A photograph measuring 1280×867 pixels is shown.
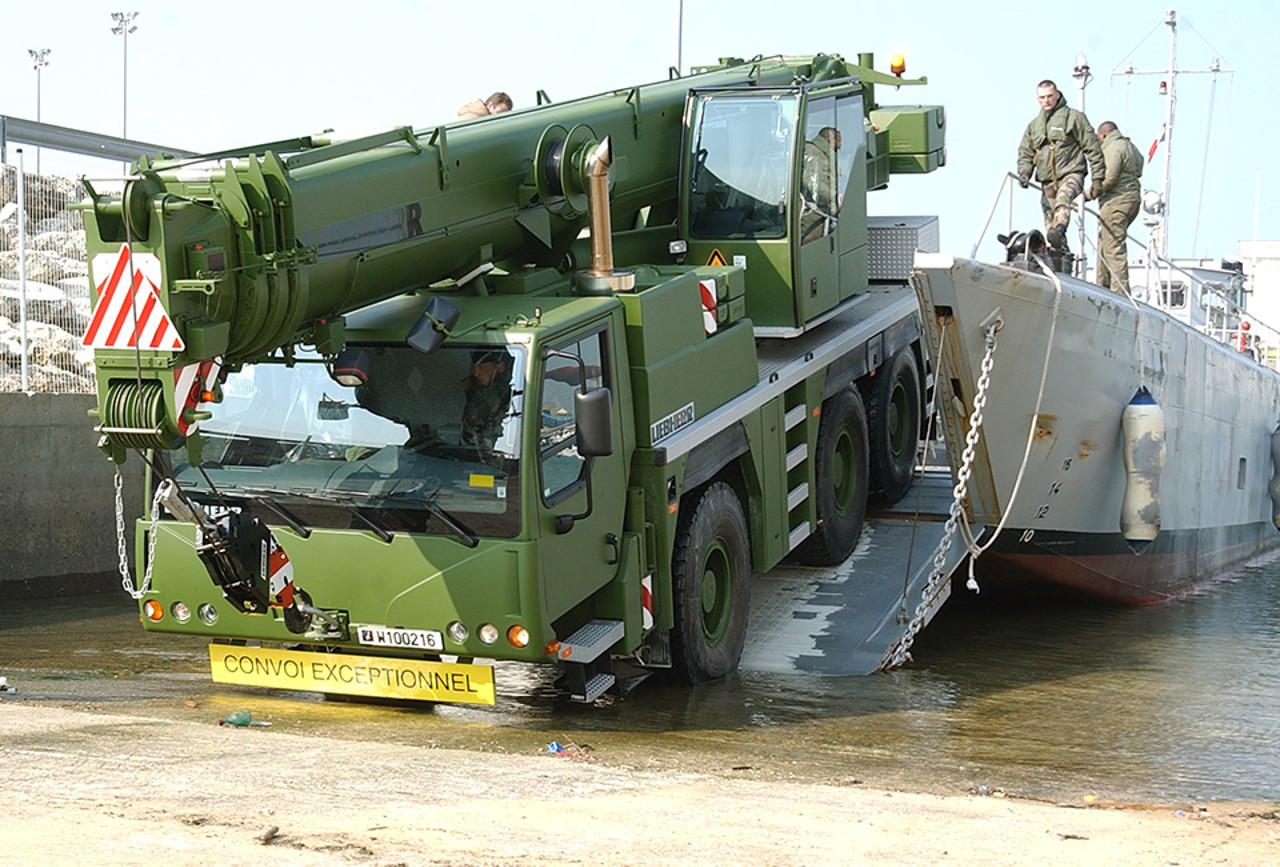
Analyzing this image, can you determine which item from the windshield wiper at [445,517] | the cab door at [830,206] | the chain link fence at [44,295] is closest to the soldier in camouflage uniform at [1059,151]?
the cab door at [830,206]

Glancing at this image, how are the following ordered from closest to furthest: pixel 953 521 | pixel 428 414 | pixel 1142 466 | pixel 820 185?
pixel 428 414, pixel 953 521, pixel 820 185, pixel 1142 466

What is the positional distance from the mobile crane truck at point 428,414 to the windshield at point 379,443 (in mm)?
13

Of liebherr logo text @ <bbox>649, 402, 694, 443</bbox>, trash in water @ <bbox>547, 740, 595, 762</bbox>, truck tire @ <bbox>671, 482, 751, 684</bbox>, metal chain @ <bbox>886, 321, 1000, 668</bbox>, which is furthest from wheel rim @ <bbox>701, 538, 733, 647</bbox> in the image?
trash in water @ <bbox>547, 740, 595, 762</bbox>

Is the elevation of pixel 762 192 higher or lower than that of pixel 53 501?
higher

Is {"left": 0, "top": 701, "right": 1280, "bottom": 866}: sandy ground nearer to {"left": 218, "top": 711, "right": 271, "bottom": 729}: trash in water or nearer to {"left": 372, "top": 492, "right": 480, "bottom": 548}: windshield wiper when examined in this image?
{"left": 218, "top": 711, "right": 271, "bottom": 729}: trash in water

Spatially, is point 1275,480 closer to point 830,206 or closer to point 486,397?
point 830,206

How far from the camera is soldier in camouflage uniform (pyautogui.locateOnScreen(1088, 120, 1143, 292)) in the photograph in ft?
45.8

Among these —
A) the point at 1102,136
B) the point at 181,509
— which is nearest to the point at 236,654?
the point at 181,509

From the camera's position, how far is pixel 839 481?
12.1 metres

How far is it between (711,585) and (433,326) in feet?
8.81

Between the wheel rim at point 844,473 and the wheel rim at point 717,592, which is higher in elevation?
the wheel rim at point 844,473

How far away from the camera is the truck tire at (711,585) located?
9414mm

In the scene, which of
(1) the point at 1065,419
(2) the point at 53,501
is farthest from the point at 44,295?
(1) the point at 1065,419

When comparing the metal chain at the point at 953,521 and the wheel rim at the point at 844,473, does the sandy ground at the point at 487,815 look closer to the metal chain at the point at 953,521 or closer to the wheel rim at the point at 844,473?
the metal chain at the point at 953,521
